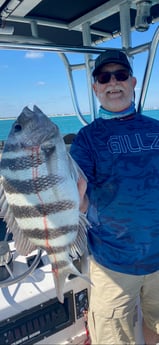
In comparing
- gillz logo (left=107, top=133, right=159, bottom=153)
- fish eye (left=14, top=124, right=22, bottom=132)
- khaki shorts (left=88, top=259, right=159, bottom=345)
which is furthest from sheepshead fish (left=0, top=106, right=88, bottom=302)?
khaki shorts (left=88, top=259, right=159, bottom=345)

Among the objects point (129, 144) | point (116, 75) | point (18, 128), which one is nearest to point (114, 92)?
point (116, 75)

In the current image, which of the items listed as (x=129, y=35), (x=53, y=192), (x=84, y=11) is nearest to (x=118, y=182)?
(x=53, y=192)

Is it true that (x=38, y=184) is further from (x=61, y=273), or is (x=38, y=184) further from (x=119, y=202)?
(x=119, y=202)

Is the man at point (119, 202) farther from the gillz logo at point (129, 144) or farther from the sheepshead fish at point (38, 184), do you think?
the sheepshead fish at point (38, 184)

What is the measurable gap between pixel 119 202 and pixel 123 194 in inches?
1.7

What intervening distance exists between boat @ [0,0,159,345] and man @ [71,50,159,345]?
174 millimetres

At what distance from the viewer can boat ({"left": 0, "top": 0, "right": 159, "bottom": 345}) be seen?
1.78m

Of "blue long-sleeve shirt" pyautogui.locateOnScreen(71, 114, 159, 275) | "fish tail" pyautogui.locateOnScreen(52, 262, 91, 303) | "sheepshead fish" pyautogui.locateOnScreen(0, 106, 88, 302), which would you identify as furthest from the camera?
"blue long-sleeve shirt" pyautogui.locateOnScreen(71, 114, 159, 275)

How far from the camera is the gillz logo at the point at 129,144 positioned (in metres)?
1.67

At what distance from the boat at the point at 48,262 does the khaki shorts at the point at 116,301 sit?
19cm

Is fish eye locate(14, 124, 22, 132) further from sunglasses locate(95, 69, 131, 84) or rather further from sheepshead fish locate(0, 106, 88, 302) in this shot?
sunglasses locate(95, 69, 131, 84)

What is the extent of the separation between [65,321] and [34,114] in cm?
142

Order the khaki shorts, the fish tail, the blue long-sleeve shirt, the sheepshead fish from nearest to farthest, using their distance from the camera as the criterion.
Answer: the sheepshead fish, the fish tail, the blue long-sleeve shirt, the khaki shorts

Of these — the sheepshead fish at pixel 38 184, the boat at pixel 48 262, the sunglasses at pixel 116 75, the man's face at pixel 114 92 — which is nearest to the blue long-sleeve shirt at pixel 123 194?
the man's face at pixel 114 92
